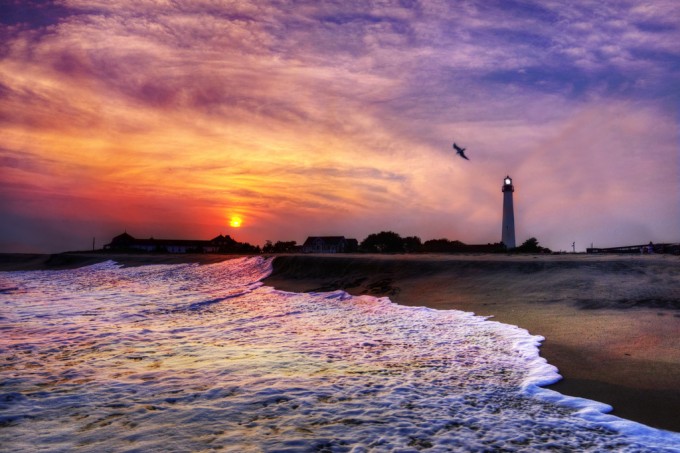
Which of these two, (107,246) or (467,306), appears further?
(107,246)

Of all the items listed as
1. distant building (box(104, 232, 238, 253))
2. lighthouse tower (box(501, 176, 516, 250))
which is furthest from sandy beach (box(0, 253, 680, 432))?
distant building (box(104, 232, 238, 253))

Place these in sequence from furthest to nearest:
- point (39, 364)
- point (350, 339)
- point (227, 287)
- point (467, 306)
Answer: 1. point (227, 287)
2. point (467, 306)
3. point (350, 339)
4. point (39, 364)

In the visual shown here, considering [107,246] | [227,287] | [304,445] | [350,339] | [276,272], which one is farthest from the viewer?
[107,246]

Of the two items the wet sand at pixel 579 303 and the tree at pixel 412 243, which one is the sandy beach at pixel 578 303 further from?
the tree at pixel 412 243

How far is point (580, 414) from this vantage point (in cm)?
498

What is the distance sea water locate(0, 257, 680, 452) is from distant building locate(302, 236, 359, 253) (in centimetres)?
7419

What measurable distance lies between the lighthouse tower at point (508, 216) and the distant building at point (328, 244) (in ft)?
103

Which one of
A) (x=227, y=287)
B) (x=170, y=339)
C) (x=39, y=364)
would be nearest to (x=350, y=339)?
(x=170, y=339)

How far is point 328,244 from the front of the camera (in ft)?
286

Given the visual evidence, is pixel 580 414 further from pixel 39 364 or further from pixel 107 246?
pixel 107 246

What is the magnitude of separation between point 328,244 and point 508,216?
36222 mm

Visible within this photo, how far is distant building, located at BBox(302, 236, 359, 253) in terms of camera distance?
3393 inches

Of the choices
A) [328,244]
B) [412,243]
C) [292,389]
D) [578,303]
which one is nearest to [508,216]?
[412,243]

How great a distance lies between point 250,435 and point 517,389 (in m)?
3.56
